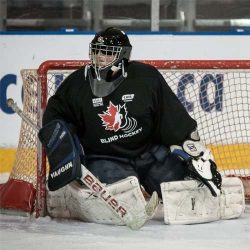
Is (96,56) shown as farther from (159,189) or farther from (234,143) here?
(234,143)

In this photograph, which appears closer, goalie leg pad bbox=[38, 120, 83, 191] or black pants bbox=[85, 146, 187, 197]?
goalie leg pad bbox=[38, 120, 83, 191]

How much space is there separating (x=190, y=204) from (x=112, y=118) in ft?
1.39

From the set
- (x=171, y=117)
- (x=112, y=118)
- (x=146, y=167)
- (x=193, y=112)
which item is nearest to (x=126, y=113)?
(x=112, y=118)

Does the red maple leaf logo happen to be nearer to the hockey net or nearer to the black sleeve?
the black sleeve

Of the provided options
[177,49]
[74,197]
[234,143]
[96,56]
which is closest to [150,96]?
[96,56]

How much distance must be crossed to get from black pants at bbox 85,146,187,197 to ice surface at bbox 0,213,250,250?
0.18 meters

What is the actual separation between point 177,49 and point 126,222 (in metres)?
1.94

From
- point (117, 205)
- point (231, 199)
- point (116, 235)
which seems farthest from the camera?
point (231, 199)

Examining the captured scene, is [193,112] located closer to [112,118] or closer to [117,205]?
[112,118]

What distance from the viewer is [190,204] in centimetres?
333

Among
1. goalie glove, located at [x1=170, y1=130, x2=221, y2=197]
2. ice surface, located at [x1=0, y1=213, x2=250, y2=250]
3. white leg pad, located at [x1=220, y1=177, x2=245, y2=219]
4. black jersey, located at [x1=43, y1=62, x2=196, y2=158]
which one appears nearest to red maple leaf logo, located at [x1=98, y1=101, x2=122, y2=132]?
black jersey, located at [x1=43, y1=62, x2=196, y2=158]

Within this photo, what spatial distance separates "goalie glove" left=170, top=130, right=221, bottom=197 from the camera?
3.29 meters

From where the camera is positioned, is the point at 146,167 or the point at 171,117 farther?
the point at 146,167

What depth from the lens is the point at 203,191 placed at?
11.0ft
